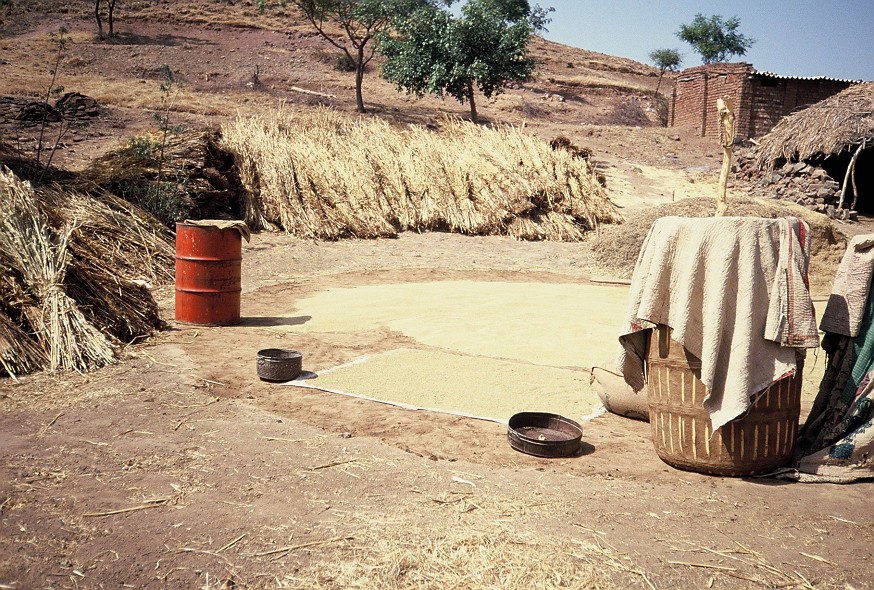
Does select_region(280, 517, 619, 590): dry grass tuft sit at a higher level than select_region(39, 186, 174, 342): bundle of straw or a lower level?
lower

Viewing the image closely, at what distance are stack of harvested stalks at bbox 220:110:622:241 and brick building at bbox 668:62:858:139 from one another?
31.7 feet

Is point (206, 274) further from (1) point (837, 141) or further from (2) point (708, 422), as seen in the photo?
(1) point (837, 141)

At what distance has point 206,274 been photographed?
6.31 meters

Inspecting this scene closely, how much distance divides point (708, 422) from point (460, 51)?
19481 mm

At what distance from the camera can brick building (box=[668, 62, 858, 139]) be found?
70.3 ft

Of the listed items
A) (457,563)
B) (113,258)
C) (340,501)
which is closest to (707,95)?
(113,258)

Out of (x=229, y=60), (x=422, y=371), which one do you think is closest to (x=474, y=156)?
(x=422, y=371)

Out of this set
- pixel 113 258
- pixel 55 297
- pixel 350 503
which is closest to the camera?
pixel 350 503

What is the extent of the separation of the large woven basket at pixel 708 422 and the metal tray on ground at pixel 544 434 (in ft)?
1.49

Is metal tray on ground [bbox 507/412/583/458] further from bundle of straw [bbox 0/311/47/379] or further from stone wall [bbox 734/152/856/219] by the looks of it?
stone wall [bbox 734/152/856/219]

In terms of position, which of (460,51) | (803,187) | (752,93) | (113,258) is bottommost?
(113,258)

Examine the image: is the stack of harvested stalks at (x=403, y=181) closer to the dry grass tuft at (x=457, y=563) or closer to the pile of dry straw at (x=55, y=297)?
the pile of dry straw at (x=55, y=297)

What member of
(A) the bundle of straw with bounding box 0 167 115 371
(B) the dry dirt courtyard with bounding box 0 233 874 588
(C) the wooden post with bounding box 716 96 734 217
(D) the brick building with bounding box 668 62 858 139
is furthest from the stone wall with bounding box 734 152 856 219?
(A) the bundle of straw with bounding box 0 167 115 371

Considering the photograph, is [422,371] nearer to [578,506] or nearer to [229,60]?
[578,506]
